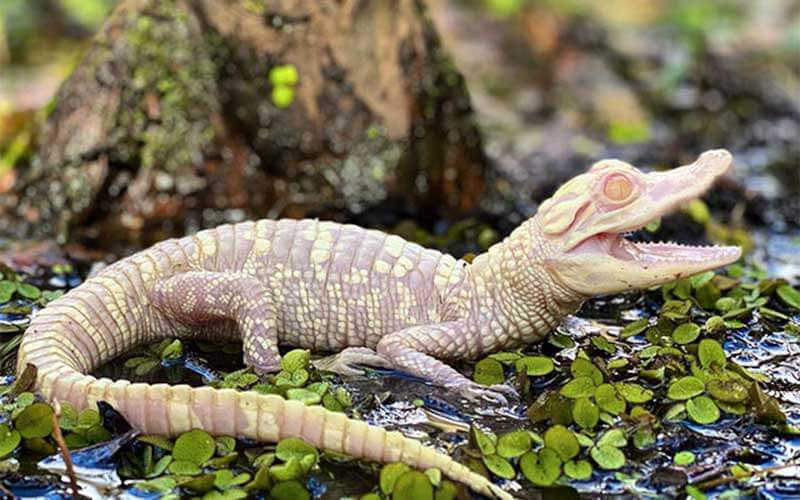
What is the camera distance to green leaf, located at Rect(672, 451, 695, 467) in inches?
157

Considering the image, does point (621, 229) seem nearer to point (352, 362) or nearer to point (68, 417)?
point (352, 362)

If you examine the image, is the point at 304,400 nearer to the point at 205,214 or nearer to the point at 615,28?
the point at 205,214

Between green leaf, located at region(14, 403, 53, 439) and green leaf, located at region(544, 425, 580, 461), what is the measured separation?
76.0 inches

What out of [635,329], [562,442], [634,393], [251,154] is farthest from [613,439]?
[251,154]

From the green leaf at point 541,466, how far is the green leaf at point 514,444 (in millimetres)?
34

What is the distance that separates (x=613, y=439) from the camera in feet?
13.3

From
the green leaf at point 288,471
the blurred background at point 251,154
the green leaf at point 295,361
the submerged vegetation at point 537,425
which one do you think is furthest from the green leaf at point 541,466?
the blurred background at point 251,154

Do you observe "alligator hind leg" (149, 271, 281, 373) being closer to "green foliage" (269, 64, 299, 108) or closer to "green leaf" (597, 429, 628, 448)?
"green leaf" (597, 429, 628, 448)

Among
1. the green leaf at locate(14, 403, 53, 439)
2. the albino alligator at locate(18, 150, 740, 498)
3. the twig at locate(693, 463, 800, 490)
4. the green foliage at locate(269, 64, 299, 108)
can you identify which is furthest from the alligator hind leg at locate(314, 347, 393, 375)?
the green foliage at locate(269, 64, 299, 108)

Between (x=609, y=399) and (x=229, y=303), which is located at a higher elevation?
(x=229, y=303)

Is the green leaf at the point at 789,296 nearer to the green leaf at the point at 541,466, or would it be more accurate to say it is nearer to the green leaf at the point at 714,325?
the green leaf at the point at 714,325

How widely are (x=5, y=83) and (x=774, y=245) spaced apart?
8086 mm

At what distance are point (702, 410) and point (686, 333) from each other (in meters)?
0.59

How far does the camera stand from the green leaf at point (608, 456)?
12.9 ft
